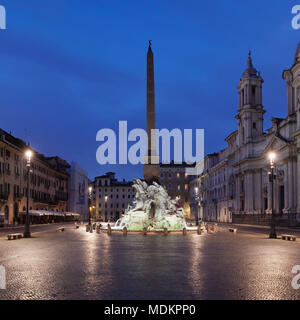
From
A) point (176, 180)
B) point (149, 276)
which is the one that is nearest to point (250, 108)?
point (176, 180)

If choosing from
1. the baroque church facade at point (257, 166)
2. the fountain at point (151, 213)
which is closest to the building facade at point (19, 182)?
the fountain at point (151, 213)

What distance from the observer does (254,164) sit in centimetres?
7388

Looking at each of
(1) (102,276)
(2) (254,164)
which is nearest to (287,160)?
(2) (254,164)

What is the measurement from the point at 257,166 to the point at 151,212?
40.8m

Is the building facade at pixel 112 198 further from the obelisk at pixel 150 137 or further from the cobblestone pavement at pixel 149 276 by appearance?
the cobblestone pavement at pixel 149 276

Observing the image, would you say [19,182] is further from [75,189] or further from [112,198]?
[112,198]

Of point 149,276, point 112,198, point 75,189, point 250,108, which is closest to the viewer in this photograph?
point 149,276

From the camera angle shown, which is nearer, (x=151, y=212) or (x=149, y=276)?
(x=149, y=276)

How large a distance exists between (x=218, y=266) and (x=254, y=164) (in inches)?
2489

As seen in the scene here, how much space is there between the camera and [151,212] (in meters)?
37.2

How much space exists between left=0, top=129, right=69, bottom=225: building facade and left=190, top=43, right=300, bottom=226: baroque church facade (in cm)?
2688

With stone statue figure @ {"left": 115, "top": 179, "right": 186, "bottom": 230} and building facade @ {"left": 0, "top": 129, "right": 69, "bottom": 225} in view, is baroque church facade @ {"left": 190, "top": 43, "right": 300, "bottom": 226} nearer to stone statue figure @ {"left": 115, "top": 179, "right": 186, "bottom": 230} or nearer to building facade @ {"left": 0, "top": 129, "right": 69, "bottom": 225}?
stone statue figure @ {"left": 115, "top": 179, "right": 186, "bottom": 230}

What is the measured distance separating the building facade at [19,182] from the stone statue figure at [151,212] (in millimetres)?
18535
